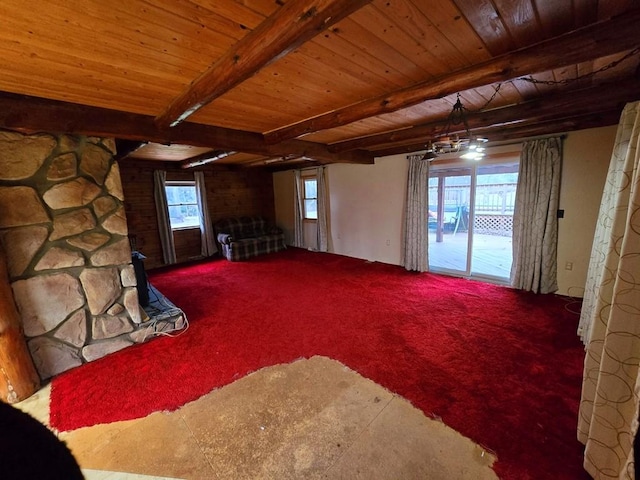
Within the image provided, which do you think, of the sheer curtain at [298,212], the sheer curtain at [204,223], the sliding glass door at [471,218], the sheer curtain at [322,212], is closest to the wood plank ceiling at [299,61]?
the sliding glass door at [471,218]

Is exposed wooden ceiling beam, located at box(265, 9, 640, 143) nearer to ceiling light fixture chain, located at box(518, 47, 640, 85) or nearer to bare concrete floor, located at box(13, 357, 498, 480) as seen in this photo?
ceiling light fixture chain, located at box(518, 47, 640, 85)

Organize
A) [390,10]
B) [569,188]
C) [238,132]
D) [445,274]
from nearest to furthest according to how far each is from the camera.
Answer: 1. [390,10]
2. [238,132]
3. [569,188]
4. [445,274]

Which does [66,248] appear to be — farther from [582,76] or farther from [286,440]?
[582,76]

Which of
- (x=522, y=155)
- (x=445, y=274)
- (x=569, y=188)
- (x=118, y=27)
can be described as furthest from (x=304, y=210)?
(x=118, y=27)

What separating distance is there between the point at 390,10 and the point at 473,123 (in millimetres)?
1944

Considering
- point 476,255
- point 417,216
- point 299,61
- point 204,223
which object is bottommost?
point 476,255

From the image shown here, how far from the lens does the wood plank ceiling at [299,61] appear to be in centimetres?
110

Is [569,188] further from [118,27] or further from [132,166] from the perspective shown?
[132,166]

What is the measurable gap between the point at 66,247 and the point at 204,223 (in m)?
4.08

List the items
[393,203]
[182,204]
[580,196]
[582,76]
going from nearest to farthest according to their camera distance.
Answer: [582,76] < [580,196] < [393,203] < [182,204]

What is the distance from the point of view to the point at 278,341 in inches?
105

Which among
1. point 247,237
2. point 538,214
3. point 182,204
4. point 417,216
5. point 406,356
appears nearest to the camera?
point 406,356

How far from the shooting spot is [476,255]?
528 centimetres

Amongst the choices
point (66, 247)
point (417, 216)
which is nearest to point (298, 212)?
point (417, 216)
